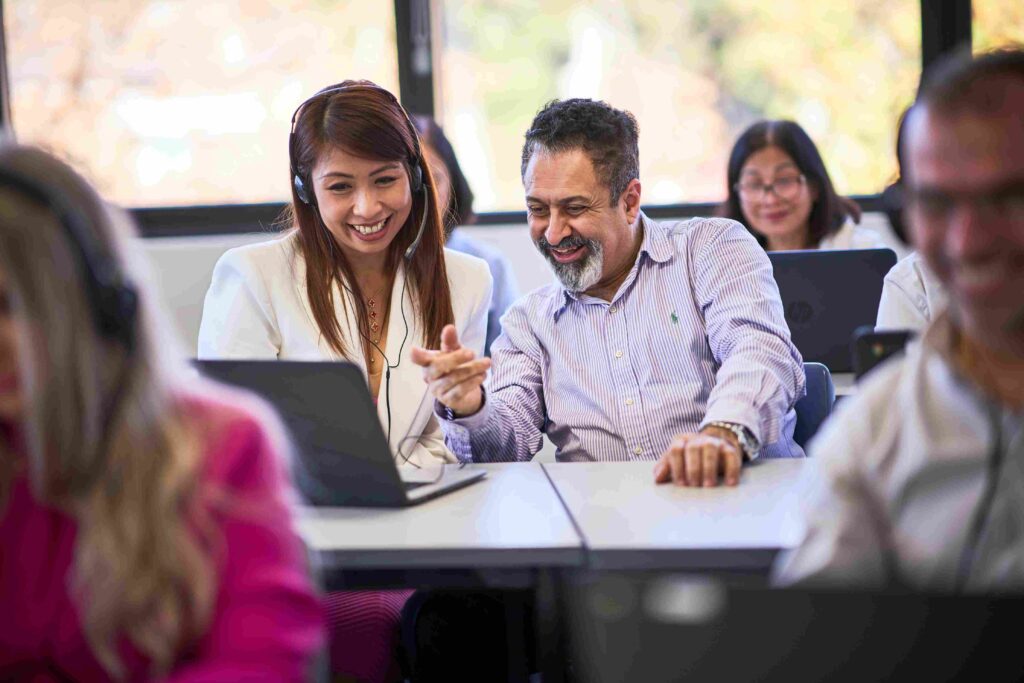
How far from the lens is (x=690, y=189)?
5.00 metres

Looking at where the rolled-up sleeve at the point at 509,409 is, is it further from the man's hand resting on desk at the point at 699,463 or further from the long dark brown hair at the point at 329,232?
the man's hand resting on desk at the point at 699,463

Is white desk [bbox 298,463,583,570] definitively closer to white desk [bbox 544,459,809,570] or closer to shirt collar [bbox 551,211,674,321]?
white desk [bbox 544,459,809,570]

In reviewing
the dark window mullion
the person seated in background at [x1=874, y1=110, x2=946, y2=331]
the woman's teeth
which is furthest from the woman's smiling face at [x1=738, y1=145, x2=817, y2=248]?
the woman's teeth

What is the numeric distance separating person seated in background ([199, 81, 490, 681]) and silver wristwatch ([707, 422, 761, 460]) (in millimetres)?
575

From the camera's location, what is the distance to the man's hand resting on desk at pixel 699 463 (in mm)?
1888

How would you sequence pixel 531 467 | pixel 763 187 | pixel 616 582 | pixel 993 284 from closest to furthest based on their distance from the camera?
1. pixel 616 582
2. pixel 993 284
3. pixel 531 467
4. pixel 763 187

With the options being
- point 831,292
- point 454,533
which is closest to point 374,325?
point 454,533

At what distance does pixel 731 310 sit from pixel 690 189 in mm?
2714

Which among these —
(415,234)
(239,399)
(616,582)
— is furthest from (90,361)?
(415,234)

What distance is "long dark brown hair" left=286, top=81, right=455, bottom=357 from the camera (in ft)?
7.77

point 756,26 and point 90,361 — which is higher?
point 756,26

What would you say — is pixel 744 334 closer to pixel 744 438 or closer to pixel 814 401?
pixel 814 401

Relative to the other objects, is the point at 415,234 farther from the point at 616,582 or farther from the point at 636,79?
the point at 636,79

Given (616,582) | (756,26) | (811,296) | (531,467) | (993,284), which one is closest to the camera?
(616,582)
